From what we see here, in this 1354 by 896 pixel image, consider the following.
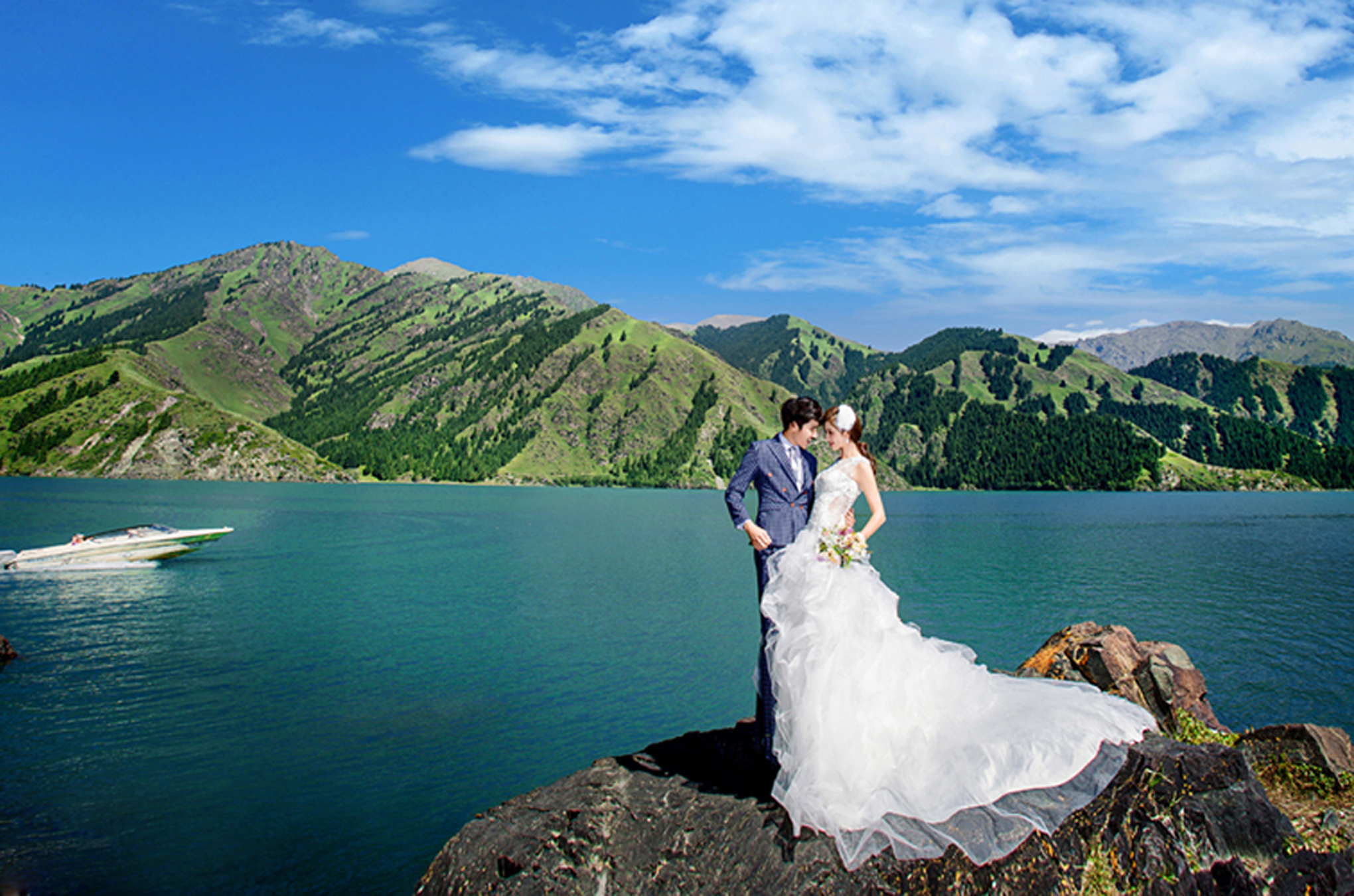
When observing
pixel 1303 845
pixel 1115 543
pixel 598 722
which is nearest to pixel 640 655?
pixel 598 722

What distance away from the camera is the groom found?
8867 millimetres

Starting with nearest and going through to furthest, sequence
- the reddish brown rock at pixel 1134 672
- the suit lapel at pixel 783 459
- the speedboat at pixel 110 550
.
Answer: the suit lapel at pixel 783 459 < the reddish brown rock at pixel 1134 672 < the speedboat at pixel 110 550

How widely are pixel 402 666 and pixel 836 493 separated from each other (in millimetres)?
23060

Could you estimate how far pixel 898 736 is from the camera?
318 inches

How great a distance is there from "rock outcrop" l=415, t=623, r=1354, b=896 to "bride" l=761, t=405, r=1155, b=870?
248 millimetres

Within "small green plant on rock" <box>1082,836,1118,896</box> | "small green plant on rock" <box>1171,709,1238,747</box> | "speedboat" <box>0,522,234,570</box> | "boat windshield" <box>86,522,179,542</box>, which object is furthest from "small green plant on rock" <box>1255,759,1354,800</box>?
"boat windshield" <box>86,522,179,542</box>

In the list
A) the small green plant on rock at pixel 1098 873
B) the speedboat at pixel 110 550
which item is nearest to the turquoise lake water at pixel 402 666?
the speedboat at pixel 110 550

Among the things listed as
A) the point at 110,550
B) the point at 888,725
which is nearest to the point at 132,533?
the point at 110,550

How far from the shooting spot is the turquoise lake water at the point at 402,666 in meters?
14.5

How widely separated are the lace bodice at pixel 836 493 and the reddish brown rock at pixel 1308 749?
8580 mm

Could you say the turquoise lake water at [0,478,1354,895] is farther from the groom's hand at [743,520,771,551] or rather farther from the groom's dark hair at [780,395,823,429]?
the groom's dark hair at [780,395,823,429]

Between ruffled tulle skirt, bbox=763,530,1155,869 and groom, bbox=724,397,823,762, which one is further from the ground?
groom, bbox=724,397,823,762

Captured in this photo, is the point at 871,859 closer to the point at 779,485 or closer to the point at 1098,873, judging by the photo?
the point at 1098,873

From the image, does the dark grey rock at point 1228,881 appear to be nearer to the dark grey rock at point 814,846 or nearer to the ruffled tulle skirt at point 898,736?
the dark grey rock at point 814,846
